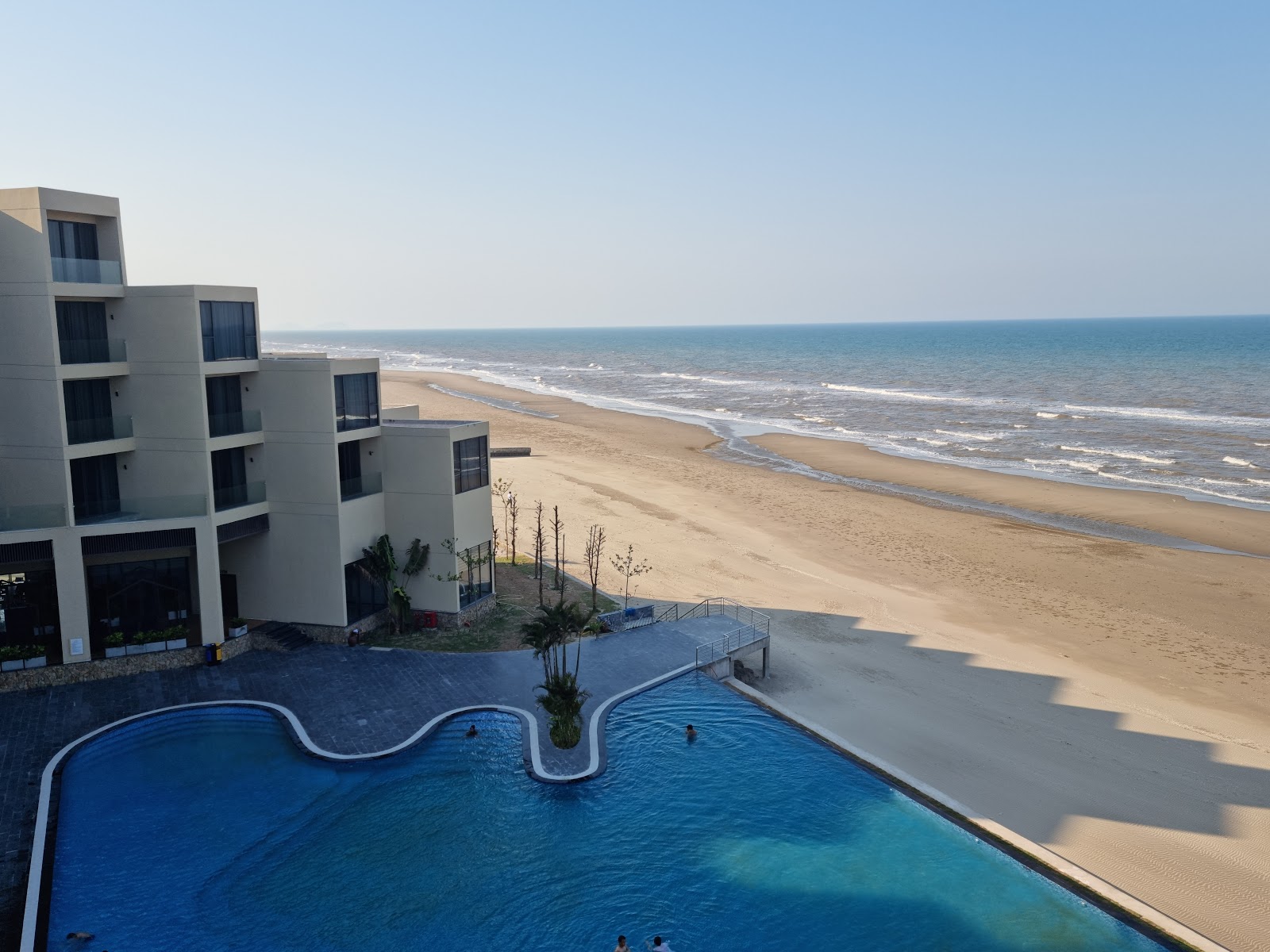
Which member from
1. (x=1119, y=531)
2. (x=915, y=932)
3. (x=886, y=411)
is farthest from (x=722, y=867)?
(x=886, y=411)

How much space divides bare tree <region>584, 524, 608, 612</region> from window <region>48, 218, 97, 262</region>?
17.7m

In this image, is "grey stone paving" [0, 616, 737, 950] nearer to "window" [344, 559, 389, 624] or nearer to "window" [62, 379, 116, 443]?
"window" [344, 559, 389, 624]

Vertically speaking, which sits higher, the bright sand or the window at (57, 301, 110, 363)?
the window at (57, 301, 110, 363)

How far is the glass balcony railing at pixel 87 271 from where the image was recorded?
24391 mm

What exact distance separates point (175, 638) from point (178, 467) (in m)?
4.92

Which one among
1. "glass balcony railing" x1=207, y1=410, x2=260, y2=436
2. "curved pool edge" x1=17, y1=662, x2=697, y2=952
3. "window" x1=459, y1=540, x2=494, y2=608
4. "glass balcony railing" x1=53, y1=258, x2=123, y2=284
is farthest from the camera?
"window" x1=459, y1=540, x2=494, y2=608

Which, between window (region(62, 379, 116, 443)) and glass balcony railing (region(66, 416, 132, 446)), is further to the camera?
window (region(62, 379, 116, 443))

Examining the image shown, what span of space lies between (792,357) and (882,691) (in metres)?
178

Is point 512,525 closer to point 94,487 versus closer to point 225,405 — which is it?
point 225,405

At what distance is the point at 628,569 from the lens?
123 feet

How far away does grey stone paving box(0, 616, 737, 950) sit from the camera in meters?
21.5

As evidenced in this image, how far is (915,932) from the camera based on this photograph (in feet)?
51.3

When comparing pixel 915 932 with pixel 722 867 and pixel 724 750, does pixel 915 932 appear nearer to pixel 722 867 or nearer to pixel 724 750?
pixel 722 867

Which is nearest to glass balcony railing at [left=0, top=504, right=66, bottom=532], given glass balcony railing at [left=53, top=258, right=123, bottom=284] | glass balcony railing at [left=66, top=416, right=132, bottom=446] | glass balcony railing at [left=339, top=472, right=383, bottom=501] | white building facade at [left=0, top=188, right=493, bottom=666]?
white building facade at [left=0, top=188, right=493, bottom=666]
